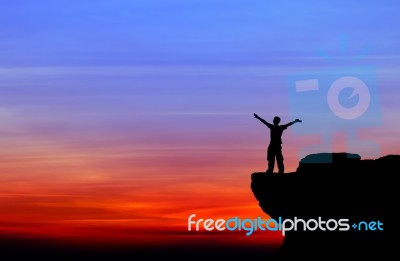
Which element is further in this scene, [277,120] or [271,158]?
[271,158]

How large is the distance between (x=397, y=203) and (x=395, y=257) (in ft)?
7.74

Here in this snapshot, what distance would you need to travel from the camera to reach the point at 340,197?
108 feet

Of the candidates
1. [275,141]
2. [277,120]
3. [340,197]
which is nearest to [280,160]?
[275,141]

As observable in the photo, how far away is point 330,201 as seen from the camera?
32.9 metres

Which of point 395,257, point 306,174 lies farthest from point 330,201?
point 395,257

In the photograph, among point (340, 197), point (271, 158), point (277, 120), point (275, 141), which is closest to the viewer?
point (277, 120)

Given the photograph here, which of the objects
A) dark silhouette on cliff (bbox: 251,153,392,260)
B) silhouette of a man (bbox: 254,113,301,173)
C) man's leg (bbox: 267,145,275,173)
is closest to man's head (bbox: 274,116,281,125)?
silhouette of a man (bbox: 254,113,301,173)

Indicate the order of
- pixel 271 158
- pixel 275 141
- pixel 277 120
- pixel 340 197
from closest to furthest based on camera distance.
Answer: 1. pixel 277 120
2. pixel 275 141
3. pixel 271 158
4. pixel 340 197

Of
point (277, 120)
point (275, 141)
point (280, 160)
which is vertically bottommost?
point (280, 160)

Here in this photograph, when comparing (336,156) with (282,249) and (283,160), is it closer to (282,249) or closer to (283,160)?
(283,160)

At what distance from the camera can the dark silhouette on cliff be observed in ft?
106

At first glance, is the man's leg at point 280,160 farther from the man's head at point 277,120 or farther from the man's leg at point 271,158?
the man's head at point 277,120

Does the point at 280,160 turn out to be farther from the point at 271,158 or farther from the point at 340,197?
the point at 340,197

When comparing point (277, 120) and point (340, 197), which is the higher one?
point (277, 120)
